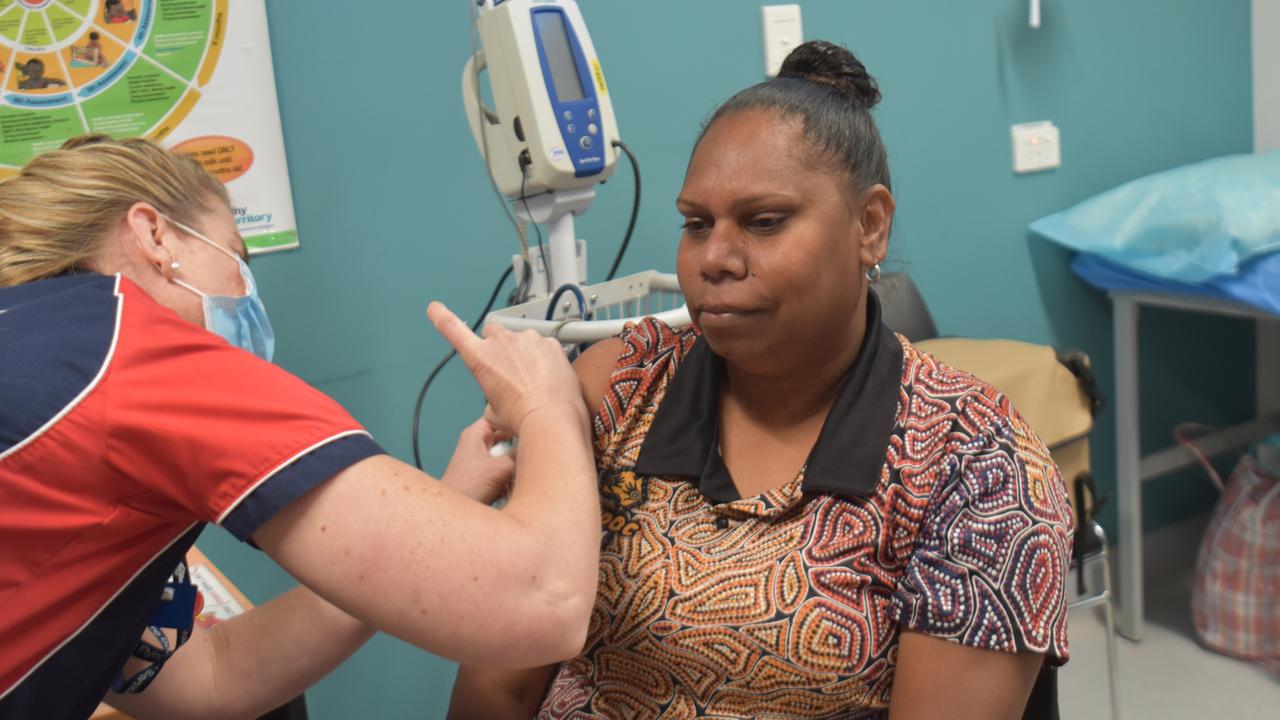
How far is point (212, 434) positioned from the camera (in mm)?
Answer: 808

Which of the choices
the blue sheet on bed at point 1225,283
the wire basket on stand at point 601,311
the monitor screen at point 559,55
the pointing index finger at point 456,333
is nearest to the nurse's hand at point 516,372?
the pointing index finger at point 456,333

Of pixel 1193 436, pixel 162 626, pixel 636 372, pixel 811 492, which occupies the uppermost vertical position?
pixel 636 372

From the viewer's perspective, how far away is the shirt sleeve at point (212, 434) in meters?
0.81

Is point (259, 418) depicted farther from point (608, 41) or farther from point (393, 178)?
point (608, 41)

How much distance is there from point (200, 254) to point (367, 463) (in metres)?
0.43

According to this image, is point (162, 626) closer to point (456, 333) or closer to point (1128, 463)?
point (456, 333)

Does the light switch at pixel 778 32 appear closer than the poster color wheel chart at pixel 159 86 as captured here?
No

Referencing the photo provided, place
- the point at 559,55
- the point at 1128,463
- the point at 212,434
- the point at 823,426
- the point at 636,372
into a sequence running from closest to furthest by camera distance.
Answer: the point at 212,434 < the point at 823,426 < the point at 636,372 < the point at 559,55 < the point at 1128,463

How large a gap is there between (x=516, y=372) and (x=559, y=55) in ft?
2.10

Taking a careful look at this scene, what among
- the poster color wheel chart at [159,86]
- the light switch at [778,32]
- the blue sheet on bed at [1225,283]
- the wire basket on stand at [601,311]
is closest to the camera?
the wire basket on stand at [601,311]

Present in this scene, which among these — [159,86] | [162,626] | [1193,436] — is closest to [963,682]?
[162,626]

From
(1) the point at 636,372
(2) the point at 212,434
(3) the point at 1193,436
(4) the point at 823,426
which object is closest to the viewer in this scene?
(2) the point at 212,434

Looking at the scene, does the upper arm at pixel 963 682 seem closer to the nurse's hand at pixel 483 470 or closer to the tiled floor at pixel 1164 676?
the nurse's hand at pixel 483 470

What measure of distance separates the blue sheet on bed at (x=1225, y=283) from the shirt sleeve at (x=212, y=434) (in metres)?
2.01
